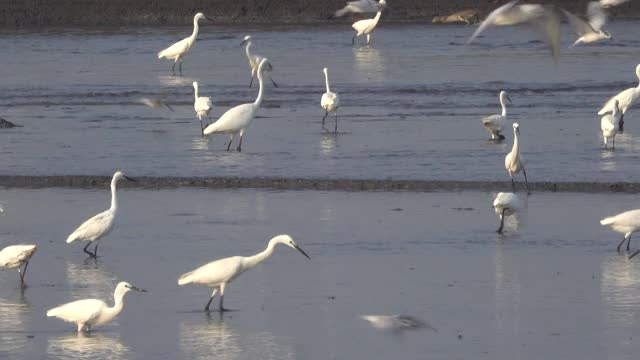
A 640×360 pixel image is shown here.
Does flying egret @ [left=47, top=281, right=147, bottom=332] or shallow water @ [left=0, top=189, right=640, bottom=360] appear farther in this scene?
flying egret @ [left=47, top=281, right=147, bottom=332]

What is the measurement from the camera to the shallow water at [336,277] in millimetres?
10117

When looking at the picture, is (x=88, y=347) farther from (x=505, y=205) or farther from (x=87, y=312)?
(x=505, y=205)

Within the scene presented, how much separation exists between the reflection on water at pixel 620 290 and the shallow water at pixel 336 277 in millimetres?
21

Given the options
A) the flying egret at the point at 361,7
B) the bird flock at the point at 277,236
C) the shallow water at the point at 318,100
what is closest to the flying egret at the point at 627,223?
the bird flock at the point at 277,236

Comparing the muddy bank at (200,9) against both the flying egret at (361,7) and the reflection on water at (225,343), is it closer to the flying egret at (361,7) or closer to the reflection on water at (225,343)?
the flying egret at (361,7)

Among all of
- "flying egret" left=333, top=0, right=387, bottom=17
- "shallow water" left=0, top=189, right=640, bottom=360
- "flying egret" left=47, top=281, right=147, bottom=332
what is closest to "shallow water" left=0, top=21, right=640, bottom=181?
"flying egret" left=333, top=0, right=387, bottom=17

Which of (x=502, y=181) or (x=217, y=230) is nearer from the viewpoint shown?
(x=217, y=230)

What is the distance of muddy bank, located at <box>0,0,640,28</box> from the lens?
149 ft

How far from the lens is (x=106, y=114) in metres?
24.7

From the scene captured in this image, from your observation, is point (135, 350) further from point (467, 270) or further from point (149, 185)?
point (149, 185)

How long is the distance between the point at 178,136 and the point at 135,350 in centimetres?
1212

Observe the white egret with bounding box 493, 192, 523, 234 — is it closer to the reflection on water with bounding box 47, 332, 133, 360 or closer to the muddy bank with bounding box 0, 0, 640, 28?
the reflection on water with bounding box 47, 332, 133, 360

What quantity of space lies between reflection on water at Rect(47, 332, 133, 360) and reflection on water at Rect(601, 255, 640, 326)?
10.6 feet

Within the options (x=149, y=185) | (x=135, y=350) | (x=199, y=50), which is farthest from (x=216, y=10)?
(x=135, y=350)
